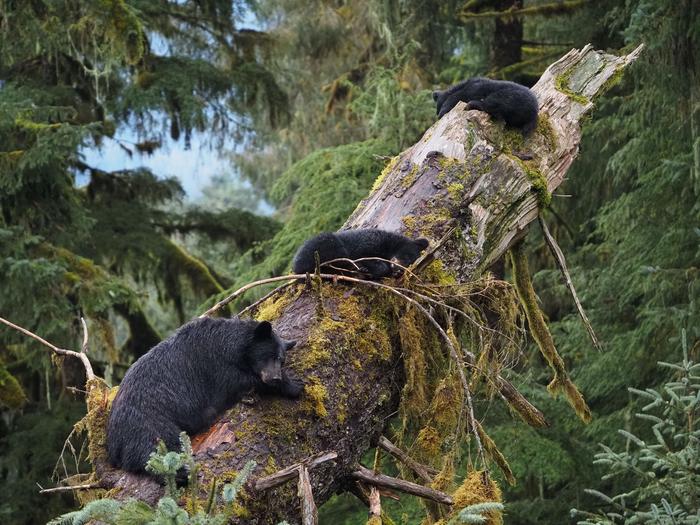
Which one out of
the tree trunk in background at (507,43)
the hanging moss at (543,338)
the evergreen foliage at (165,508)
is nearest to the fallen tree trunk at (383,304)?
the hanging moss at (543,338)

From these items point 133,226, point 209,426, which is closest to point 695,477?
point 209,426

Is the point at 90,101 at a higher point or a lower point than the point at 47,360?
higher

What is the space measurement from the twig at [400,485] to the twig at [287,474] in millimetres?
573

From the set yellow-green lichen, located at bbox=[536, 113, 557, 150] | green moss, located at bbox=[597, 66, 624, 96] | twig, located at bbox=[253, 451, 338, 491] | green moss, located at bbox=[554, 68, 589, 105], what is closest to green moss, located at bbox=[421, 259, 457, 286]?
yellow-green lichen, located at bbox=[536, 113, 557, 150]

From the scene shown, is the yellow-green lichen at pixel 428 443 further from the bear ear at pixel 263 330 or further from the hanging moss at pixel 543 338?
the hanging moss at pixel 543 338

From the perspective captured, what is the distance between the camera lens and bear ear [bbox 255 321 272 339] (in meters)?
4.46

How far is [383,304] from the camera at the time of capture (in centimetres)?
495

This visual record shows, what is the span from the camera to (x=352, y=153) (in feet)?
36.1

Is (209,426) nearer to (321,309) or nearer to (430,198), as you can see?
(321,309)

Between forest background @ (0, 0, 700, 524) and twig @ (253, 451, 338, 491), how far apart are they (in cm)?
533

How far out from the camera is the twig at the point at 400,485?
406 cm

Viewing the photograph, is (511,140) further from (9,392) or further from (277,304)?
(9,392)

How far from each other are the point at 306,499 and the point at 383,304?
1.52m

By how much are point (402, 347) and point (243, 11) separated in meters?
11.6
